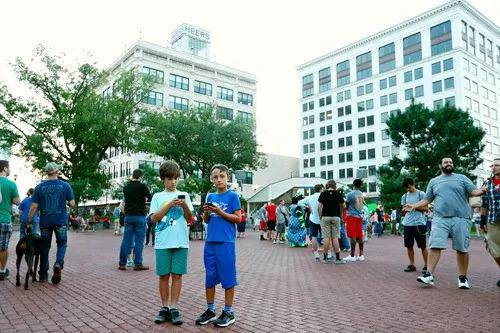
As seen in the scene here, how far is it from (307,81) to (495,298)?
249 feet

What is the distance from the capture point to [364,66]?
68.4 m

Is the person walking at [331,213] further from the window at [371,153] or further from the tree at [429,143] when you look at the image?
the window at [371,153]

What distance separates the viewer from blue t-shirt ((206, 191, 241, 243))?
14.3 ft

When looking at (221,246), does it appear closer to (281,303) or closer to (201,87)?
(281,303)

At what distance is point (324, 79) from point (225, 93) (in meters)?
20.8

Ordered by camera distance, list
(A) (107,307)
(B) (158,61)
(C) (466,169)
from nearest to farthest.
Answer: (A) (107,307) < (C) (466,169) < (B) (158,61)

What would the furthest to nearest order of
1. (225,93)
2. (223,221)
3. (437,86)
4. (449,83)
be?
1. (225,93)
2. (437,86)
3. (449,83)
4. (223,221)

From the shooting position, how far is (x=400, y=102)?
2501 inches

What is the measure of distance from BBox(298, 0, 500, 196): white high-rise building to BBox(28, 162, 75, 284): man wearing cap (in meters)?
48.9

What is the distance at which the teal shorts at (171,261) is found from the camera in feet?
14.4

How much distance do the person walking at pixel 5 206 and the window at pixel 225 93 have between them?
5788 centimetres

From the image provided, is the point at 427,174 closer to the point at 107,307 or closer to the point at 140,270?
the point at 140,270

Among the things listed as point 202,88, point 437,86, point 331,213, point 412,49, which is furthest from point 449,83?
point 331,213

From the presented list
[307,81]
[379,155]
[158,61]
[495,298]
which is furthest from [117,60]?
[495,298]
